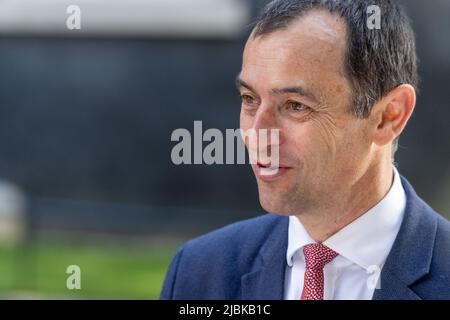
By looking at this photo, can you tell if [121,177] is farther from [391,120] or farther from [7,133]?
[391,120]

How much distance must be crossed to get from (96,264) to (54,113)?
6.67ft

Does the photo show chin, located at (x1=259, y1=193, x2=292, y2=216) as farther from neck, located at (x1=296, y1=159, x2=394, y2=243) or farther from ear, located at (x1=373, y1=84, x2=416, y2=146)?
ear, located at (x1=373, y1=84, x2=416, y2=146)

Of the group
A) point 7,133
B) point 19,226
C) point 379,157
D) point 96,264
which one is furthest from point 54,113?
point 379,157

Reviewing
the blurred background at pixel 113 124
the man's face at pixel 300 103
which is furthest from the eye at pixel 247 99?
the blurred background at pixel 113 124

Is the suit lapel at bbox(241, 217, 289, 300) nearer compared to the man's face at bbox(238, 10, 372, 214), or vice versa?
the man's face at bbox(238, 10, 372, 214)

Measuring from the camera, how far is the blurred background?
9.77 meters

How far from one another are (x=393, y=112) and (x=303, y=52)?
357mm

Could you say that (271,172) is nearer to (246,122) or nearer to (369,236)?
(246,122)

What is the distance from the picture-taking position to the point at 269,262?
2.40 metres

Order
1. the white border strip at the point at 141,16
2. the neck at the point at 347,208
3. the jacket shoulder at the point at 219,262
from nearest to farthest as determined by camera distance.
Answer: the neck at the point at 347,208 < the jacket shoulder at the point at 219,262 < the white border strip at the point at 141,16

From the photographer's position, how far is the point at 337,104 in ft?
7.54

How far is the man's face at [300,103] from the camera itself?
7.23 ft

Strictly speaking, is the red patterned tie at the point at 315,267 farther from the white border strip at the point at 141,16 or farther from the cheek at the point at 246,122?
the white border strip at the point at 141,16

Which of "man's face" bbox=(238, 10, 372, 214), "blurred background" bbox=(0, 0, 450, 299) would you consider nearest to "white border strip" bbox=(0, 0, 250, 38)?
"blurred background" bbox=(0, 0, 450, 299)
